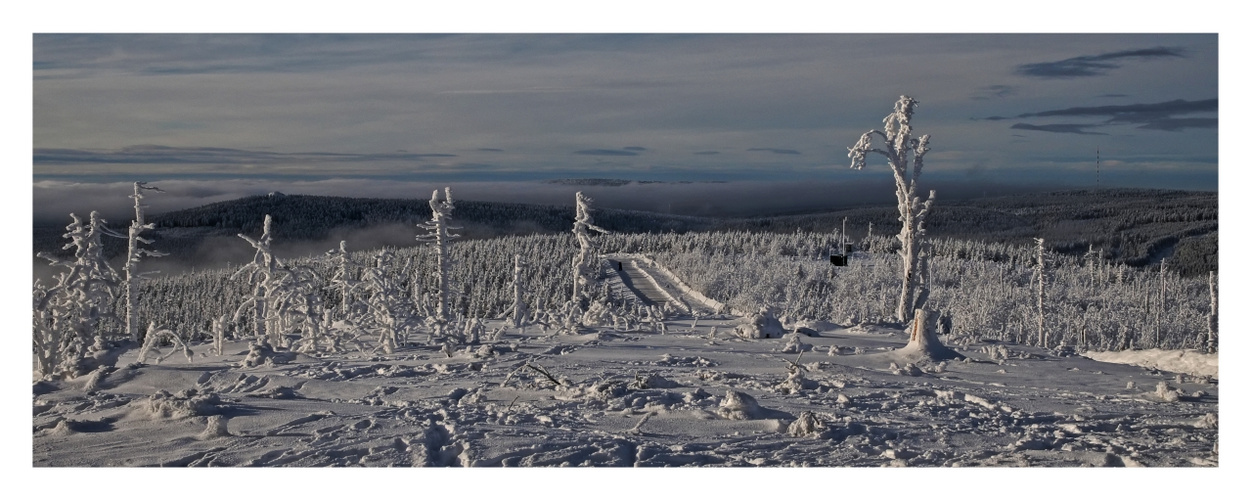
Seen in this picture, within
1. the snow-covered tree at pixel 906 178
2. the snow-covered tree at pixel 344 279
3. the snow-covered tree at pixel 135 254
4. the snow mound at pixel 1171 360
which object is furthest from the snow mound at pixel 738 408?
the snow-covered tree at pixel 135 254

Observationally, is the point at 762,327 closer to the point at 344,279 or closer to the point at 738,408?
the point at 738,408

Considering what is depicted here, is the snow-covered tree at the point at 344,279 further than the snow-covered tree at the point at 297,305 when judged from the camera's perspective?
Yes

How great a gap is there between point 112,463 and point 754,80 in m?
9.82

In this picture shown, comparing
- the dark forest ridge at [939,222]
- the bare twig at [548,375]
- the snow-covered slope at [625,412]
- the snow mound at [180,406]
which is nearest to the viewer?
the snow-covered slope at [625,412]

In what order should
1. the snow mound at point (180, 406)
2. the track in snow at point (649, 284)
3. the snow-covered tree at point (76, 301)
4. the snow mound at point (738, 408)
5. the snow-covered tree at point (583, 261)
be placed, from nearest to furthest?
the snow mound at point (180, 406) < the snow mound at point (738, 408) < the snow-covered tree at point (76, 301) < the snow-covered tree at point (583, 261) < the track in snow at point (649, 284)

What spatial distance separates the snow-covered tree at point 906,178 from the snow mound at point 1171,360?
127 inches

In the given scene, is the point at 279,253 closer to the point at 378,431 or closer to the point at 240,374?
the point at 240,374

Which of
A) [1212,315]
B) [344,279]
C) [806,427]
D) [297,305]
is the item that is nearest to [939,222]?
[1212,315]

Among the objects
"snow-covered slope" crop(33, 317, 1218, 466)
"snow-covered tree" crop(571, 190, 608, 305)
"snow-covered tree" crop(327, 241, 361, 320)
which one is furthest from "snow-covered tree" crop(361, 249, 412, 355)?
"snow-covered tree" crop(571, 190, 608, 305)

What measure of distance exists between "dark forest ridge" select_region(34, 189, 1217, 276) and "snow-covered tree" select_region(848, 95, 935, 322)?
1.03m

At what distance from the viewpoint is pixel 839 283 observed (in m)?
27.3

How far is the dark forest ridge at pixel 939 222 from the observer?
1370 cm

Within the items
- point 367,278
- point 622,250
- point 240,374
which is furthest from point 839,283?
point 240,374

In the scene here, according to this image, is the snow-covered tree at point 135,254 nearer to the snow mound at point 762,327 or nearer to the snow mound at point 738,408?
the snow mound at point 738,408
